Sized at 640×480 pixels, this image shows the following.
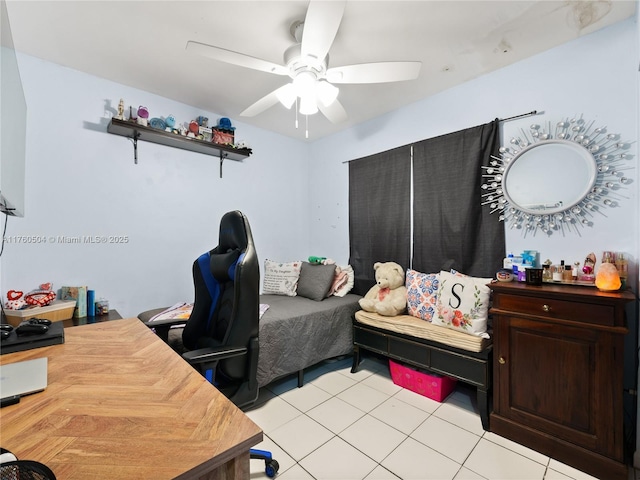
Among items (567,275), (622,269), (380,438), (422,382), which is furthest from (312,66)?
(422,382)

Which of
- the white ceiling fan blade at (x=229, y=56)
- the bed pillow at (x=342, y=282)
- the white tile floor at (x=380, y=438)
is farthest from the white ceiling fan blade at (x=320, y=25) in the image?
the white tile floor at (x=380, y=438)

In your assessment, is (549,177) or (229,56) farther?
(549,177)

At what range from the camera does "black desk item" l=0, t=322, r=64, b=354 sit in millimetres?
1076

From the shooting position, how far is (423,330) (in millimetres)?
2098

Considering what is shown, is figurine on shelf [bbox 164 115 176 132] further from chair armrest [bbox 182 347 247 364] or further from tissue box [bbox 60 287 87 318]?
chair armrest [bbox 182 347 247 364]

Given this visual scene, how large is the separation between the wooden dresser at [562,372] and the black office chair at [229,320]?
1.43 m

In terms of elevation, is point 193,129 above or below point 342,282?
above

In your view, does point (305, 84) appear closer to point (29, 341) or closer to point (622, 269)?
point (29, 341)

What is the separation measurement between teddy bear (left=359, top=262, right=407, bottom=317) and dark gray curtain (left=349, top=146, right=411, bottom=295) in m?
0.25

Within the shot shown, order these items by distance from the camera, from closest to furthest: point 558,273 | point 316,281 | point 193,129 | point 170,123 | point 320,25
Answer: point 320,25 < point 558,273 < point 170,123 < point 193,129 < point 316,281

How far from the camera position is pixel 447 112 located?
2492 mm

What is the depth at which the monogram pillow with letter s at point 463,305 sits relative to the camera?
76.0 inches

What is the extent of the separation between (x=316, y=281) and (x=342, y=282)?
0.97 feet

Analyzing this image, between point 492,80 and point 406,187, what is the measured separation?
3.39 ft
